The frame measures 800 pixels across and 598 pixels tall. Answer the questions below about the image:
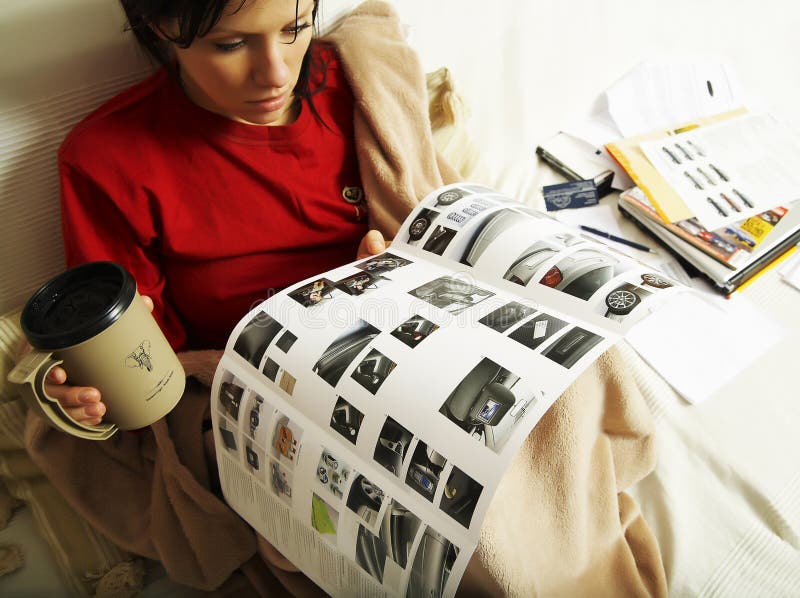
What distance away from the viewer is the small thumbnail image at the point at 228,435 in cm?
57

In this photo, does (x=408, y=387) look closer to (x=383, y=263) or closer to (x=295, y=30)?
(x=383, y=263)

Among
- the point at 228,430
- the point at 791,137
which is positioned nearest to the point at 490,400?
the point at 228,430

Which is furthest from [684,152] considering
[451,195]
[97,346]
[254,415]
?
[97,346]

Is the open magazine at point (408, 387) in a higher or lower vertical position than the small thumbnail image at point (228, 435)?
higher

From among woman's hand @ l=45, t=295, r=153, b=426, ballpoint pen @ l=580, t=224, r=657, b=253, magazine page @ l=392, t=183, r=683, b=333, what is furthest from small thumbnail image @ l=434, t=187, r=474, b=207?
woman's hand @ l=45, t=295, r=153, b=426

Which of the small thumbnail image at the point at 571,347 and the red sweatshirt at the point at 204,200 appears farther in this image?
the red sweatshirt at the point at 204,200

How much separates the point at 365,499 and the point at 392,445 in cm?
6

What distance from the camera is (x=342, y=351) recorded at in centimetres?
52

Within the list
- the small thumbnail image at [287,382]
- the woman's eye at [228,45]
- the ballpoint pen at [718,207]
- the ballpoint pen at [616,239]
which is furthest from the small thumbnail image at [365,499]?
the ballpoint pen at [718,207]

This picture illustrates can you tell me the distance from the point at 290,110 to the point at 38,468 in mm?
580

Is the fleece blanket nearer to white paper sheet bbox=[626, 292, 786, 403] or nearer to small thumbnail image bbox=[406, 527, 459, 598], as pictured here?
small thumbnail image bbox=[406, 527, 459, 598]

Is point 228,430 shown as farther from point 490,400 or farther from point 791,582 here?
point 791,582

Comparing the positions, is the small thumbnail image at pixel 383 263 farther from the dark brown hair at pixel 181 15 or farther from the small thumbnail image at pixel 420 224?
the dark brown hair at pixel 181 15

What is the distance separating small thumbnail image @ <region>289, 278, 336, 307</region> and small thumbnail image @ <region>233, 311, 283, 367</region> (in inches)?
1.5
